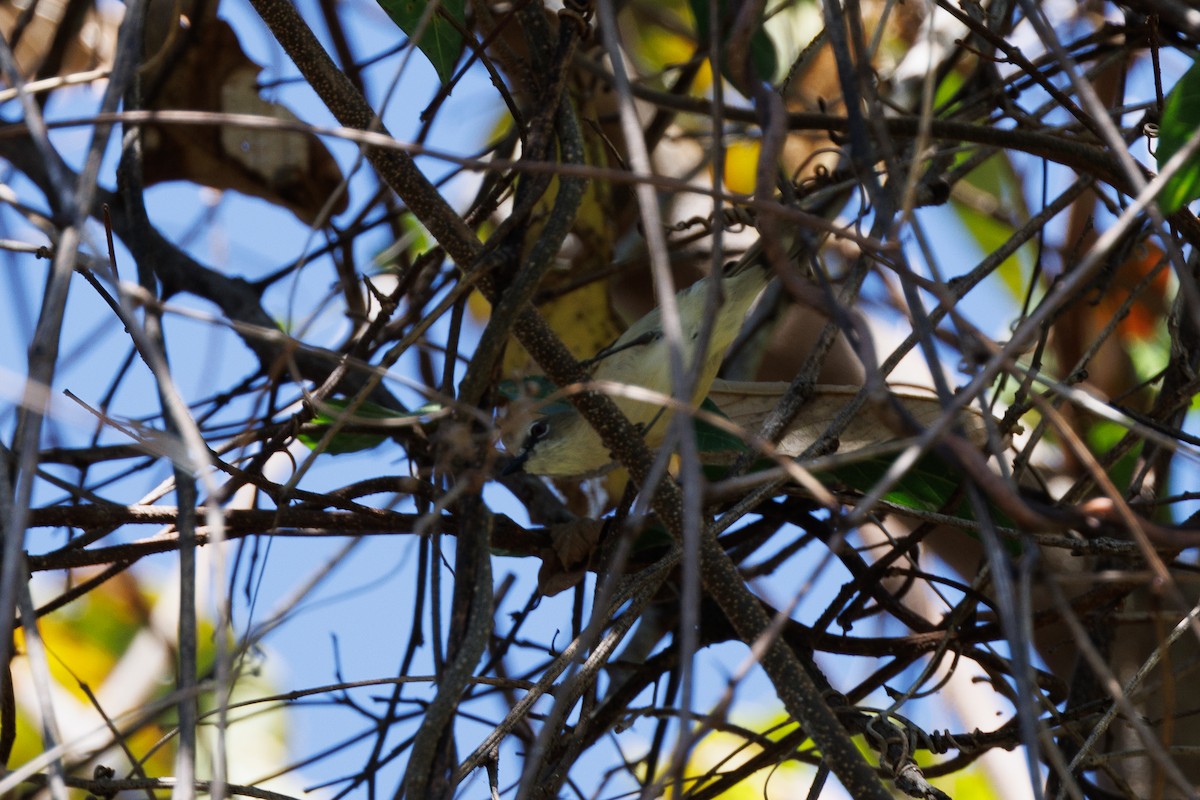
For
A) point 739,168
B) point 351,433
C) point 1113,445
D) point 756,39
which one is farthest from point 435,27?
point 739,168

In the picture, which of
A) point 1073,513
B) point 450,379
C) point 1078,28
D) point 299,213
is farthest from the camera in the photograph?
point 1078,28

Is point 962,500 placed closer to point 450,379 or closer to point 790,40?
point 450,379

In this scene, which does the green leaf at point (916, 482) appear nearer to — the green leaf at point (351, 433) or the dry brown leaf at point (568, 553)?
the dry brown leaf at point (568, 553)

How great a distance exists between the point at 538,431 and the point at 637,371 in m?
0.30

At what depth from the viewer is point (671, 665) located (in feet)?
7.79

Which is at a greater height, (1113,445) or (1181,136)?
(1113,445)

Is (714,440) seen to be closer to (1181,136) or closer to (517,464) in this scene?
(517,464)

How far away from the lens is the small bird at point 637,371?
278cm

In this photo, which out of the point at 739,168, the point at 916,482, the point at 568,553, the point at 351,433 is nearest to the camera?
the point at 568,553

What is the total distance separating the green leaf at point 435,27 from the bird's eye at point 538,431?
3.54 ft

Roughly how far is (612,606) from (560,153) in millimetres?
705

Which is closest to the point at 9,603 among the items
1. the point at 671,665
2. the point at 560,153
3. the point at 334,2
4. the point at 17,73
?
the point at 17,73

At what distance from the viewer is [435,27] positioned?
212 centimetres

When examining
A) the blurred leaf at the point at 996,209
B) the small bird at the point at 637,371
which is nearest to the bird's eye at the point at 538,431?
the small bird at the point at 637,371
